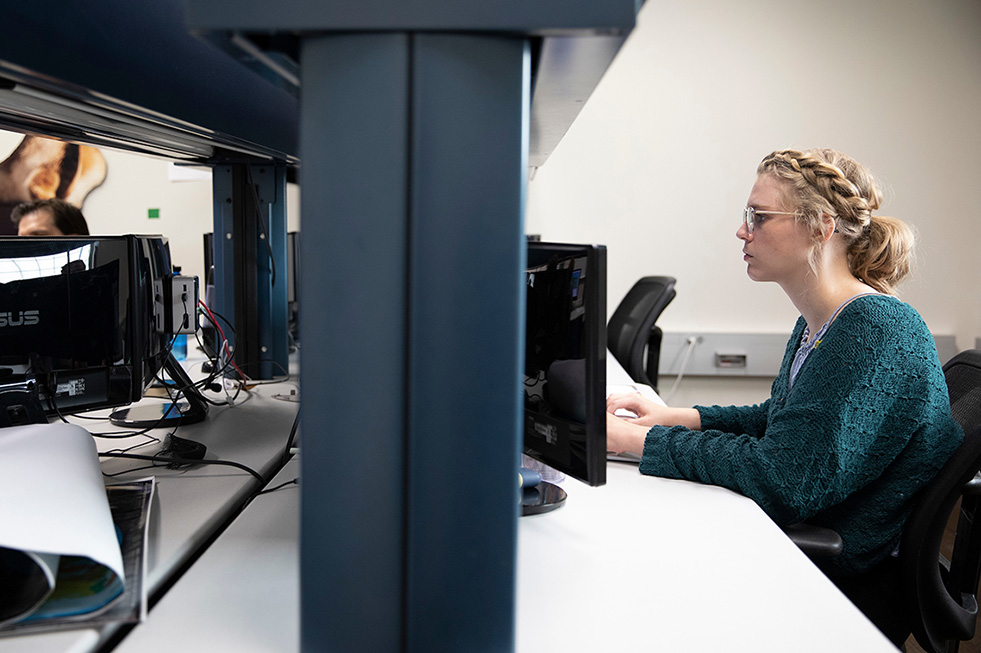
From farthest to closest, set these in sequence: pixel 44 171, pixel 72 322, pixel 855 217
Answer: pixel 44 171 → pixel 855 217 → pixel 72 322

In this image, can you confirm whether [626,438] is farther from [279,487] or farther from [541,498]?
[279,487]

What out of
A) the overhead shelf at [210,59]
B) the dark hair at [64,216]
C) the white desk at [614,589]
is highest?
the overhead shelf at [210,59]

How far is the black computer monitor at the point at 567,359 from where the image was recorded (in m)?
0.90

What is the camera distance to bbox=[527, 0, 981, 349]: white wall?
333 centimetres

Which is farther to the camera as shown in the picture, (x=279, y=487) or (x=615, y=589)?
(x=279, y=487)

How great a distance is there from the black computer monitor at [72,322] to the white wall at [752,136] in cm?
242

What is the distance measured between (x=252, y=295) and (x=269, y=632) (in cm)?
140

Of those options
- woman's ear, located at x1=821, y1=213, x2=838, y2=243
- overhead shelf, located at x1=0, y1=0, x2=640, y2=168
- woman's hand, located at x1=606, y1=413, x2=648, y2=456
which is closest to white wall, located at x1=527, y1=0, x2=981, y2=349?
overhead shelf, located at x1=0, y1=0, x2=640, y2=168

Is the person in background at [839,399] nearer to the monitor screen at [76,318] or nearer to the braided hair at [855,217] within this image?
the braided hair at [855,217]

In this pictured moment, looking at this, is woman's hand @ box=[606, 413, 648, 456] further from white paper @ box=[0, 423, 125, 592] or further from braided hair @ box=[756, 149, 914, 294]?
white paper @ box=[0, 423, 125, 592]

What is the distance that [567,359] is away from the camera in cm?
95

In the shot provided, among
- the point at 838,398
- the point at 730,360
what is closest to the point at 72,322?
the point at 838,398

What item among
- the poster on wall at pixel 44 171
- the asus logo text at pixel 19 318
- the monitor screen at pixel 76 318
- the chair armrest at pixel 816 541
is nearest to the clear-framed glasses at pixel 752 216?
the chair armrest at pixel 816 541

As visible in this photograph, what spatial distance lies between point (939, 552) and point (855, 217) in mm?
628
